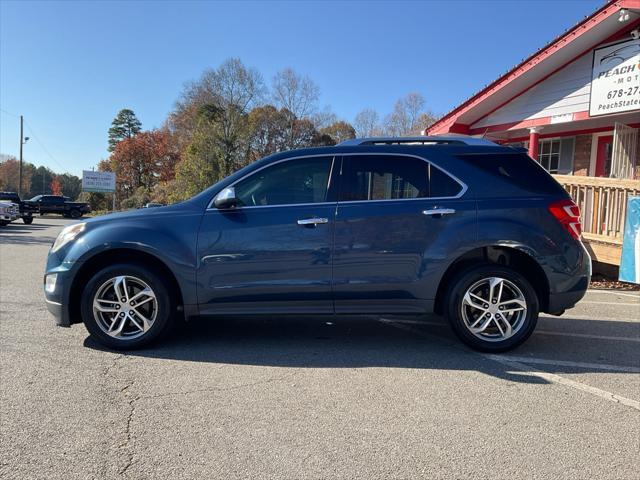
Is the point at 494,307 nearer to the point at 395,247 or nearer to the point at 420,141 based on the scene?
the point at 395,247

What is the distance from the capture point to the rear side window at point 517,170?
14.8 feet

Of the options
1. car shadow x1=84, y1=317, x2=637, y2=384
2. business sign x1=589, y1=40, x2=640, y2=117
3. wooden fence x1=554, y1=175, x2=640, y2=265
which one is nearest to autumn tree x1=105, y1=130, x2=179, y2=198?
business sign x1=589, y1=40, x2=640, y2=117

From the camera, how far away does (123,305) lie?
4395 mm

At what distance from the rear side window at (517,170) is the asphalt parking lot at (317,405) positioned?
1618 mm

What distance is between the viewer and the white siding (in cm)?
1091

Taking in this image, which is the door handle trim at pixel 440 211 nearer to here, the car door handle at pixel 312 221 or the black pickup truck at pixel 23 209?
the car door handle at pixel 312 221

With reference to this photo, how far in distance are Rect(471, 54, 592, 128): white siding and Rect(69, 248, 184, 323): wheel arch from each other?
1050 cm

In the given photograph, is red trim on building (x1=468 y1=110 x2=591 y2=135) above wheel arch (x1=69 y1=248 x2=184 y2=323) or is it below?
above

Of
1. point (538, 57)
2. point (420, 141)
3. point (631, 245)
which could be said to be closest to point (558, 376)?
point (420, 141)

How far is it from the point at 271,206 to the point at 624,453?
3.21 m

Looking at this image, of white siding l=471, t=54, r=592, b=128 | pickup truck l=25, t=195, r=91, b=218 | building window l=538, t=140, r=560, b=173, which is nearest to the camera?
white siding l=471, t=54, r=592, b=128

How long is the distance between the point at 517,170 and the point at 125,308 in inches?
156

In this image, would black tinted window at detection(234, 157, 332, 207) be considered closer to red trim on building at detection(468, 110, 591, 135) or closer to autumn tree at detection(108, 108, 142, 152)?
red trim on building at detection(468, 110, 591, 135)

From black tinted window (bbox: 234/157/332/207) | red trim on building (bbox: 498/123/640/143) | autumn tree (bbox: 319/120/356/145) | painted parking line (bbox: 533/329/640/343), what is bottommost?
painted parking line (bbox: 533/329/640/343)
